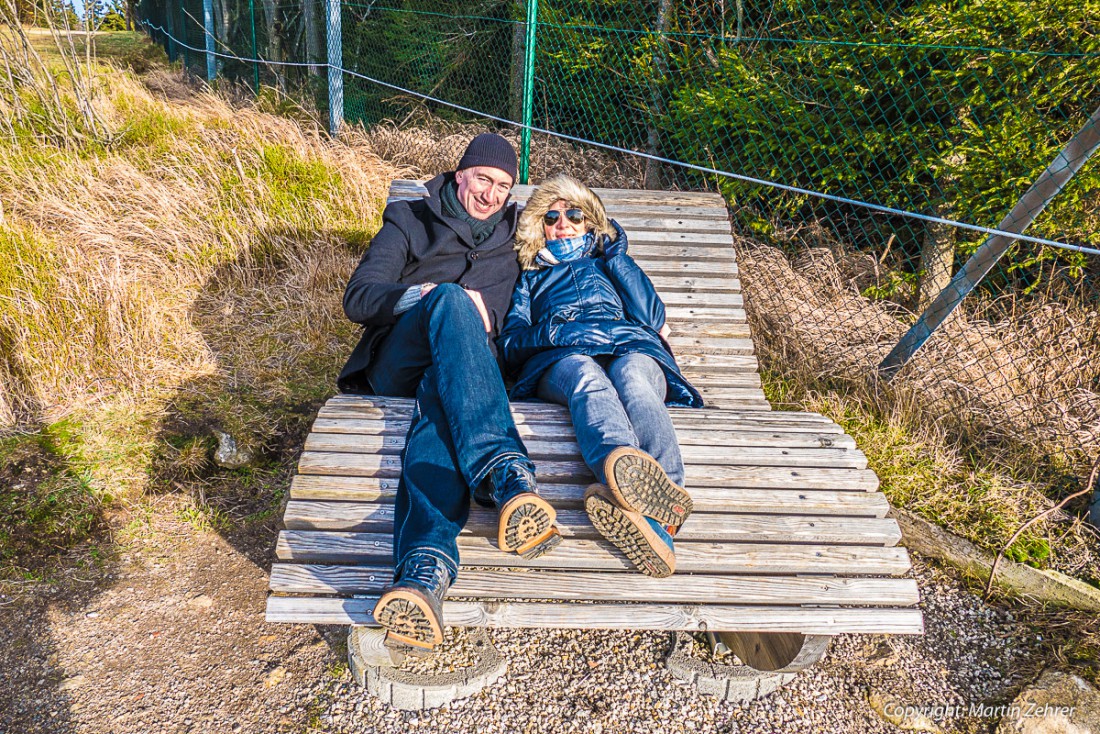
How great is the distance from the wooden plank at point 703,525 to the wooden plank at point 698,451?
0.21 meters

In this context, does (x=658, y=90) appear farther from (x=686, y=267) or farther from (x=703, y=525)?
(x=703, y=525)

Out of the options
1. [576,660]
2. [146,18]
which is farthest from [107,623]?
[146,18]

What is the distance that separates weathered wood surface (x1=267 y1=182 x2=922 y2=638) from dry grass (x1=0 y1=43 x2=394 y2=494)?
61.3 inches

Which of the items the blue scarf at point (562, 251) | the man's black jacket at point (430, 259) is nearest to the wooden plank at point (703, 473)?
the man's black jacket at point (430, 259)

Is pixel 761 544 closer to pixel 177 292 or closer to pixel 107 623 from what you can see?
pixel 107 623

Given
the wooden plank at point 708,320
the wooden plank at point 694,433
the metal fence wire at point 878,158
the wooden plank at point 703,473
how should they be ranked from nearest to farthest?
the wooden plank at point 703,473
the wooden plank at point 694,433
the metal fence wire at point 878,158
the wooden plank at point 708,320

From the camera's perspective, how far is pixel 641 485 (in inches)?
77.4

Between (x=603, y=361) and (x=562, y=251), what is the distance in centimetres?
62

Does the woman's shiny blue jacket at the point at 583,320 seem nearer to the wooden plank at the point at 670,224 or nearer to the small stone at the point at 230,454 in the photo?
the wooden plank at the point at 670,224

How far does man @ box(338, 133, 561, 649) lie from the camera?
188cm

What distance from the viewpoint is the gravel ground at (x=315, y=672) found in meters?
2.23

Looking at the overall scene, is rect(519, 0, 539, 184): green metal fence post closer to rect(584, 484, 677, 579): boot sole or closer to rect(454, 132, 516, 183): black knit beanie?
rect(454, 132, 516, 183): black knit beanie

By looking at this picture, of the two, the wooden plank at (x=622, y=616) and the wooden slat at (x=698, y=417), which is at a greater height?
the wooden slat at (x=698, y=417)

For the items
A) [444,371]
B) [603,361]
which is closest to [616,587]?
[444,371]
